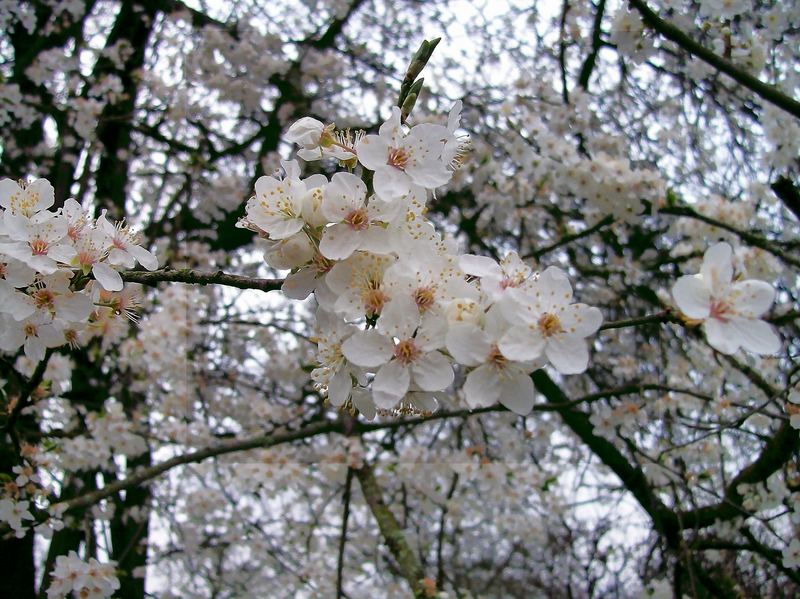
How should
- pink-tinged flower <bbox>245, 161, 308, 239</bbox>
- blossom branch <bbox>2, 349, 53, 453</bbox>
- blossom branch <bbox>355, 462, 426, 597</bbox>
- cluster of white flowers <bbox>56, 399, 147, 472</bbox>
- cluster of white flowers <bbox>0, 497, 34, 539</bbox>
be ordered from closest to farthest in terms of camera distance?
pink-tinged flower <bbox>245, 161, 308, 239</bbox> < blossom branch <bbox>2, 349, 53, 453</bbox> < cluster of white flowers <bbox>0, 497, 34, 539</bbox> < blossom branch <bbox>355, 462, 426, 597</bbox> < cluster of white flowers <bbox>56, 399, 147, 472</bbox>

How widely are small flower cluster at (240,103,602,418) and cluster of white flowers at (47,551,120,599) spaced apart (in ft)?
4.75

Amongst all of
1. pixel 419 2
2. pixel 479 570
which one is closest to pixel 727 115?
pixel 419 2

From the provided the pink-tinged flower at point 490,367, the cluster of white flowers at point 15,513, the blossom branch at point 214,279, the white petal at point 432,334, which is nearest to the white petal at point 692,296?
the pink-tinged flower at point 490,367

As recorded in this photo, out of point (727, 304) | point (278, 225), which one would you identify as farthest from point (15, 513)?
point (727, 304)

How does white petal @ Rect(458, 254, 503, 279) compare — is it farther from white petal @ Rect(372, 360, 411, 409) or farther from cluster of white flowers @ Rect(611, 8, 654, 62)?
cluster of white flowers @ Rect(611, 8, 654, 62)

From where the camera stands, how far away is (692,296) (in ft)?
3.01

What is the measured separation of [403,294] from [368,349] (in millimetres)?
92

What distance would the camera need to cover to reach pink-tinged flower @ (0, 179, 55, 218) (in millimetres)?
1082

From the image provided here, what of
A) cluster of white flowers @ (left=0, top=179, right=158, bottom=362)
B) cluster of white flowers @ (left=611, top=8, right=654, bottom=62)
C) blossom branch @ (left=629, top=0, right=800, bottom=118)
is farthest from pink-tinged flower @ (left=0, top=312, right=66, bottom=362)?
cluster of white flowers @ (left=611, top=8, right=654, bottom=62)

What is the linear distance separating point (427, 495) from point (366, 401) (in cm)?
344

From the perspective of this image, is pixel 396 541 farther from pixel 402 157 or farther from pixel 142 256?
pixel 402 157

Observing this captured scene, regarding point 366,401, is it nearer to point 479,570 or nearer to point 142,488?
point 142,488

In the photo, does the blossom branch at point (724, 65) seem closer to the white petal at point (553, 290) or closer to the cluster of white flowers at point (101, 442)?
the white petal at point (553, 290)

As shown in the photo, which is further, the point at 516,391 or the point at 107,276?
the point at 107,276
